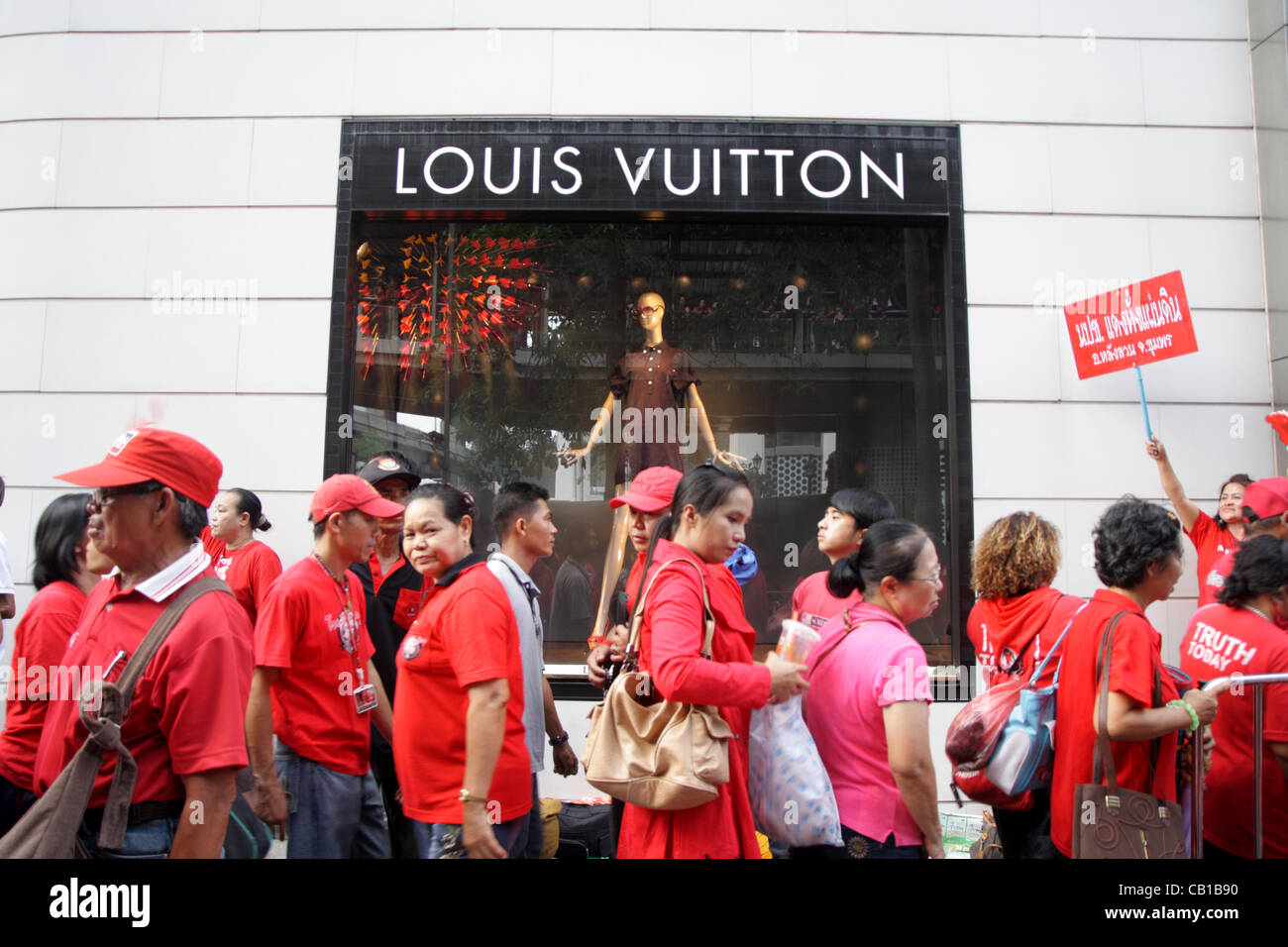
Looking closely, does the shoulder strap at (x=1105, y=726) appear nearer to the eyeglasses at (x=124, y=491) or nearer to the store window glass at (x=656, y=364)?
the eyeglasses at (x=124, y=491)

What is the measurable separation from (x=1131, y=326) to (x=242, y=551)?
556 centimetres

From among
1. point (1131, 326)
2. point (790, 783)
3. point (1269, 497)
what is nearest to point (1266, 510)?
point (1269, 497)

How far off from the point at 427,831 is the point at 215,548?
2.62 metres

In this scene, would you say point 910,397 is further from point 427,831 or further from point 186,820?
point 186,820

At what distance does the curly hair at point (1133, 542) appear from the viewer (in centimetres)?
295

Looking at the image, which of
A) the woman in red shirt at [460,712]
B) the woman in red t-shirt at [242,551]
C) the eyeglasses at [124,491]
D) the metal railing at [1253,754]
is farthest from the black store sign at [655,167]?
the eyeglasses at [124,491]

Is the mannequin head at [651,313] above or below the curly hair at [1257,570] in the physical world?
above

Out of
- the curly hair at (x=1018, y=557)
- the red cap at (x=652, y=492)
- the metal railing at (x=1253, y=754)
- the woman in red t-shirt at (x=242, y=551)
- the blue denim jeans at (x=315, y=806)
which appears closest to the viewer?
the metal railing at (x=1253, y=754)

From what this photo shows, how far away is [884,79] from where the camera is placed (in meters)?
6.64

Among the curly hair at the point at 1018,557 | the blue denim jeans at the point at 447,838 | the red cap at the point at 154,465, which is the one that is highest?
the red cap at the point at 154,465

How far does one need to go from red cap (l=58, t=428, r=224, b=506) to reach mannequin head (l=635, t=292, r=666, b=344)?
5.11 metres

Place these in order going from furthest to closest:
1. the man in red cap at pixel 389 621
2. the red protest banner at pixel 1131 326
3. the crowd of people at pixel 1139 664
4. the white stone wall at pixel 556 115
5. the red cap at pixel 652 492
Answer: the white stone wall at pixel 556 115
the red protest banner at pixel 1131 326
the man in red cap at pixel 389 621
the red cap at pixel 652 492
the crowd of people at pixel 1139 664

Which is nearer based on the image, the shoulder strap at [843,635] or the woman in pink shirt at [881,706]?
the woman in pink shirt at [881,706]

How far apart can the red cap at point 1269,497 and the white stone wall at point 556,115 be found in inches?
68.1
